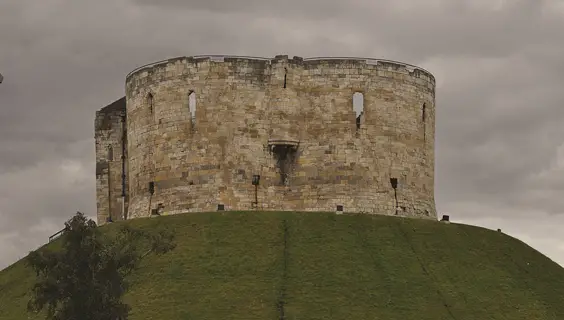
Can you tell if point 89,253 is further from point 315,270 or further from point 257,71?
point 257,71

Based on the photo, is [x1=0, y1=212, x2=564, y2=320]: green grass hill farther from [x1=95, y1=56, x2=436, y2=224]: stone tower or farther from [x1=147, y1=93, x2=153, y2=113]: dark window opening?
[x1=147, y1=93, x2=153, y2=113]: dark window opening

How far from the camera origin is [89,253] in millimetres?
50844

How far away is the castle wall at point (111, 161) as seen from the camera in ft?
256

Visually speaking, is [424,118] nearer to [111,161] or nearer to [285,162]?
[285,162]

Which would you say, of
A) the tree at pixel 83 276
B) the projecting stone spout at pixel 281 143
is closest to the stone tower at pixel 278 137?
the projecting stone spout at pixel 281 143

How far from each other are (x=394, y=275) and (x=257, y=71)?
15.0 m

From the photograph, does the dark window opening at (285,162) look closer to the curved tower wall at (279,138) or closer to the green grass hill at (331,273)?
the curved tower wall at (279,138)

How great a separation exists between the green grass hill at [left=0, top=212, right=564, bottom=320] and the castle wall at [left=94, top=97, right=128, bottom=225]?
955 centimetres

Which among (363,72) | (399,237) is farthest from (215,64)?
(399,237)

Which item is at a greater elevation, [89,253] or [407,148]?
[407,148]

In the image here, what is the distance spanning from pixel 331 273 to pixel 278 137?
11.0 meters

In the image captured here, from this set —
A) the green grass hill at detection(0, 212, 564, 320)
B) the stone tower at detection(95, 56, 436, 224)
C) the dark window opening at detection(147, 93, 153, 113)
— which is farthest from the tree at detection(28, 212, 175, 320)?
the dark window opening at detection(147, 93, 153, 113)

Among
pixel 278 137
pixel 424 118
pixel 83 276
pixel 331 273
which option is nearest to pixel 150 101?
pixel 278 137

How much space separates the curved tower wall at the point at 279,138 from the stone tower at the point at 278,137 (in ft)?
0.17
